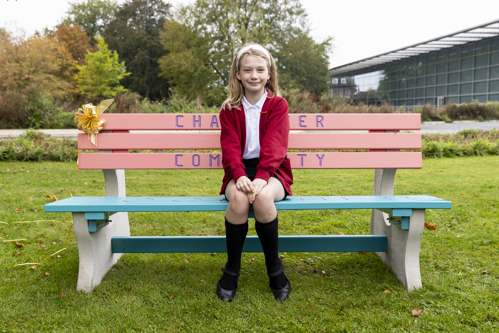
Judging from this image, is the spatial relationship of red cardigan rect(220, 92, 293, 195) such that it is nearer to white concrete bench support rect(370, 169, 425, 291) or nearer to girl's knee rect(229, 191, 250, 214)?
girl's knee rect(229, 191, 250, 214)

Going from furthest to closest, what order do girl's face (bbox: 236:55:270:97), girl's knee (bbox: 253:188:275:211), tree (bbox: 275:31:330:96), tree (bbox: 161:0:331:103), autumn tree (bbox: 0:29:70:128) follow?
tree (bbox: 275:31:330:96), tree (bbox: 161:0:331:103), autumn tree (bbox: 0:29:70:128), girl's face (bbox: 236:55:270:97), girl's knee (bbox: 253:188:275:211)

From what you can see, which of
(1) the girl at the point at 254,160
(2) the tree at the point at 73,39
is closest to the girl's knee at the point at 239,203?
(1) the girl at the point at 254,160

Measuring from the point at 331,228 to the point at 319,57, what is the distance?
97.2ft

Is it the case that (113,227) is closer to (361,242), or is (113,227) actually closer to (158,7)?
(361,242)

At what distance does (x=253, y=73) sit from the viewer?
2.73 m

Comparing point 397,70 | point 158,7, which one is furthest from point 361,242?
point 158,7

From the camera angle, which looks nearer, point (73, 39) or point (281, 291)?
point (281, 291)

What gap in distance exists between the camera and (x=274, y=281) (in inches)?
99.0

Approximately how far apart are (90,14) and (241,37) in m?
25.9

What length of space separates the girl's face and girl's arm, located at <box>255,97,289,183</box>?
0.20 m

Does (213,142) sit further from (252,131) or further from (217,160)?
(252,131)

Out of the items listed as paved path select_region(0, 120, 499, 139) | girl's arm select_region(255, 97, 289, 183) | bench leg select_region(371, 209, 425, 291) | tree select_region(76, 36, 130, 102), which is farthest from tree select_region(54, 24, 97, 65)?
bench leg select_region(371, 209, 425, 291)

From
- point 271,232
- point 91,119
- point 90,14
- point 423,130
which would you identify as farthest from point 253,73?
point 90,14

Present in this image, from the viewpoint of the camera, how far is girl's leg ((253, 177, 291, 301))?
94.9 inches
